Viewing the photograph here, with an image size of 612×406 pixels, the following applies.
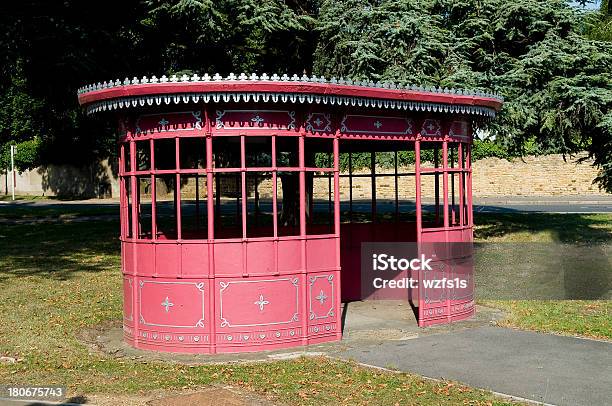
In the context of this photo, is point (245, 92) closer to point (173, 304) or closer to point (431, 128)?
point (173, 304)

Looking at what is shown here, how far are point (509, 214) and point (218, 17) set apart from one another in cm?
1696

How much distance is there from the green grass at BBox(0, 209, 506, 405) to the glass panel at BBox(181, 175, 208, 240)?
7.30 ft

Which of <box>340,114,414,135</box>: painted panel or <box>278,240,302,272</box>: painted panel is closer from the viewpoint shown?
<box>278,240,302,272</box>: painted panel

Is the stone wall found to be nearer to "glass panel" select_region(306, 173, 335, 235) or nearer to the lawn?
"glass panel" select_region(306, 173, 335, 235)

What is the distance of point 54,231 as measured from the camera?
1084 inches

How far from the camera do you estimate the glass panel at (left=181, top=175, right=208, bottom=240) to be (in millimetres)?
15281

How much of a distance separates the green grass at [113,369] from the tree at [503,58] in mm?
9567

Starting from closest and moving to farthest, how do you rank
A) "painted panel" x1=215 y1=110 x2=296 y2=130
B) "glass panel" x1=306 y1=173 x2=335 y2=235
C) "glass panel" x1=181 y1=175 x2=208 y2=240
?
1. "painted panel" x1=215 y1=110 x2=296 y2=130
2. "glass panel" x1=181 y1=175 x2=208 y2=240
3. "glass panel" x1=306 y1=173 x2=335 y2=235

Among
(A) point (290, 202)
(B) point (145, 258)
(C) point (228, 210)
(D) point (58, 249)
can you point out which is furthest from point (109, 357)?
(C) point (228, 210)

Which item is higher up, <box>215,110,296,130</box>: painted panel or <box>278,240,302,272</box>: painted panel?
<box>215,110,296,130</box>: painted panel

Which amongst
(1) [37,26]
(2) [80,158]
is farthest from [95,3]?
(2) [80,158]

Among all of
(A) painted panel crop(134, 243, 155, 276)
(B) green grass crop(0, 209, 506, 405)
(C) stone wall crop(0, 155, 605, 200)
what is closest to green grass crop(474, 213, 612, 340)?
(B) green grass crop(0, 209, 506, 405)

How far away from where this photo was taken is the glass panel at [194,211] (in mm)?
15281

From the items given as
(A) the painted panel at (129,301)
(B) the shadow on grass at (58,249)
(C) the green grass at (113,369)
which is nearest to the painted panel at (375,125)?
(C) the green grass at (113,369)
